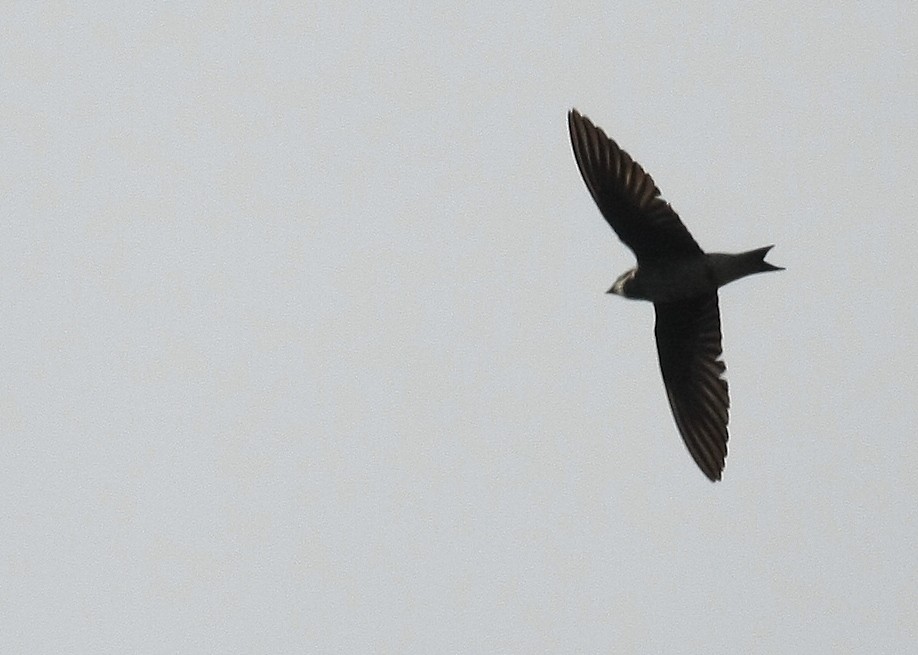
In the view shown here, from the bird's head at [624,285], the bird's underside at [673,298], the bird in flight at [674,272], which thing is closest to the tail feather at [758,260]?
the bird in flight at [674,272]

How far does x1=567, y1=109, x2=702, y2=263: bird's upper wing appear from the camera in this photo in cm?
1339

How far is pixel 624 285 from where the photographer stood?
45.9 feet

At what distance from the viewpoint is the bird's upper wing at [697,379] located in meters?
14.2

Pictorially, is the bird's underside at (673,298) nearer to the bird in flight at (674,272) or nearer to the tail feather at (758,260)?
the bird in flight at (674,272)

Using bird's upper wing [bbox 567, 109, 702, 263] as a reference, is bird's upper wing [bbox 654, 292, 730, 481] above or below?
below

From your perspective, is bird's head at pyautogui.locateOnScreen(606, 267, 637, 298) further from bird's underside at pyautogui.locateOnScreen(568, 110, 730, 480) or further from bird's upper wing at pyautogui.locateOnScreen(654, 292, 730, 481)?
bird's upper wing at pyautogui.locateOnScreen(654, 292, 730, 481)

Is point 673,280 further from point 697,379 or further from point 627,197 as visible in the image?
point 697,379

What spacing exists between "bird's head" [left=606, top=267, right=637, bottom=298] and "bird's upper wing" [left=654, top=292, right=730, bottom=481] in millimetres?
301

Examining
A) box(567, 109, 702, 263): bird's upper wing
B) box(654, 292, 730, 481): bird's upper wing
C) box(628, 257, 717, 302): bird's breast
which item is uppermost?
box(567, 109, 702, 263): bird's upper wing

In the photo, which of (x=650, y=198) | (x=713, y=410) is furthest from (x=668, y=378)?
(x=650, y=198)

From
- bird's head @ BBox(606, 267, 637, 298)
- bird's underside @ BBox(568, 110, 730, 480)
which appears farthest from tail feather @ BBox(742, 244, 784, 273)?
bird's head @ BBox(606, 267, 637, 298)

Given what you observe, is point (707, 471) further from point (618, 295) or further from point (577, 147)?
point (577, 147)

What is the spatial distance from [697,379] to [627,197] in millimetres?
1742

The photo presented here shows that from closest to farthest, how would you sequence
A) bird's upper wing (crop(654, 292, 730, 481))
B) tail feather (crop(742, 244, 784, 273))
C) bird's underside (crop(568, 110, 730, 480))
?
tail feather (crop(742, 244, 784, 273))
bird's underside (crop(568, 110, 730, 480))
bird's upper wing (crop(654, 292, 730, 481))
